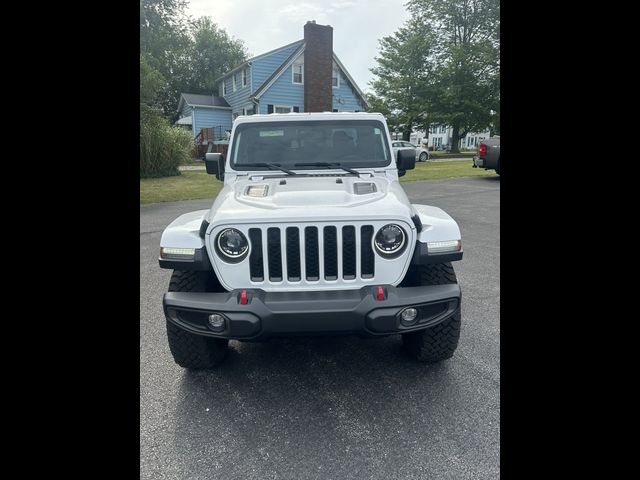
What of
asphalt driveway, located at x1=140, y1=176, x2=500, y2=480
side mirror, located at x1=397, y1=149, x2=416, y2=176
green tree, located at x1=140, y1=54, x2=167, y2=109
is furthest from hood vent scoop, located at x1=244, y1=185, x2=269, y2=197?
green tree, located at x1=140, y1=54, x2=167, y2=109

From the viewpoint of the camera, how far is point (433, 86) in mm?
34688

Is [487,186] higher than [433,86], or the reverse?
[433,86]

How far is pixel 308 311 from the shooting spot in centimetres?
223

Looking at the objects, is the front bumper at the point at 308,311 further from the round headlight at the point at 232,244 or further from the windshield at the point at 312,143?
the windshield at the point at 312,143

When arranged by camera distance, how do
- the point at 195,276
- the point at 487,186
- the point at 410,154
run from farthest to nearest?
the point at 487,186, the point at 410,154, the point at 195,276

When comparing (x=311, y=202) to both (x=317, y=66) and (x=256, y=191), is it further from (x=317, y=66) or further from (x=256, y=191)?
(x=317, y=66)

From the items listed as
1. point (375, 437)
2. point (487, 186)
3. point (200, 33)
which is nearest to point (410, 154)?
point (375, 437)

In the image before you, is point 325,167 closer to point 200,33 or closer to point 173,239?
point 173,239

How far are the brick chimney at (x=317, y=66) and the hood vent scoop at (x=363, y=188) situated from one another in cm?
1639

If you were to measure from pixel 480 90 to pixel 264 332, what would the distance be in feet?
117

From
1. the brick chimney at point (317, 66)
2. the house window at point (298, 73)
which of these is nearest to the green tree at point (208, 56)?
the house window at point (298, 73)

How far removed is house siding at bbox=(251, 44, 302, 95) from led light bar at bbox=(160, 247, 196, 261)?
78.8 feet

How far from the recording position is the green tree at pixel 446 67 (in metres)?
33.0
